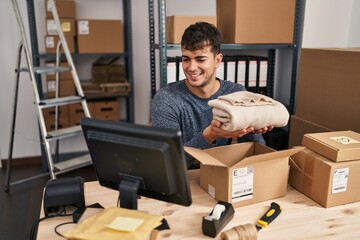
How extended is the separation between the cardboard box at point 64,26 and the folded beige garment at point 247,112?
82.8 inches

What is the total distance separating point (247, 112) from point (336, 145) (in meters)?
0.32

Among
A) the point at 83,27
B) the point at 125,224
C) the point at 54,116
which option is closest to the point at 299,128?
the point at 125,224

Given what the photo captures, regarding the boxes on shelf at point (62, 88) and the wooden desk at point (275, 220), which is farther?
the boxes on shelf at point (62, 88)

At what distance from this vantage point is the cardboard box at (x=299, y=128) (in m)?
1.72

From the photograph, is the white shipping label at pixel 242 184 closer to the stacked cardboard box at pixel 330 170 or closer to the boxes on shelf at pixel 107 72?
the stacked cardboard box at pixel 330 170

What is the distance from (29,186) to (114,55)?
4.51 feet

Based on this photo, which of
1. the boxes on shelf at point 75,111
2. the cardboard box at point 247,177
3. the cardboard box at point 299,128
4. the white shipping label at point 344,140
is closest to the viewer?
the cardboard box at point 247,177

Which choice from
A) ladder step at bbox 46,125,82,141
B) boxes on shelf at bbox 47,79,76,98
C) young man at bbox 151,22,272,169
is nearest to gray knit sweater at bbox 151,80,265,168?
young man at bbox 151,22,272,169

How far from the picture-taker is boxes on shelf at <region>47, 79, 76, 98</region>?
294 centimetres

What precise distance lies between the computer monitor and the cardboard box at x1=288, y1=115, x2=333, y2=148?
1.08 meters

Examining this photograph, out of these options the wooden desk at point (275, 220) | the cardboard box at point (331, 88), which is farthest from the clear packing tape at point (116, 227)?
the cardboard box at point (331, 88)

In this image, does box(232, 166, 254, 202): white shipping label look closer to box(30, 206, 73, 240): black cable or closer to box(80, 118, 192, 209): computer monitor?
box(80, 118, 192, 209): computer monitor

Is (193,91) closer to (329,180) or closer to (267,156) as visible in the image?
(267,156)

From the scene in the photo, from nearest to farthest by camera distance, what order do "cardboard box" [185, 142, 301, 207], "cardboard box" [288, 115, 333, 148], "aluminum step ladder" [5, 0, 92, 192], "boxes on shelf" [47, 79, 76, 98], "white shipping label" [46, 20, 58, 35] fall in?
"cardboard box" [185, 142, 301, 207] → "cardboard box" [288, 115, 333, 148] → "aluminum step ladder" [5, 0, 92, 192] → "white shipping label" [46, 20, 58, 35] → "boxes on shelf" [47, 79, 76, 98]
